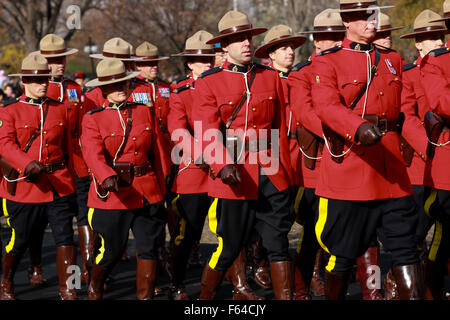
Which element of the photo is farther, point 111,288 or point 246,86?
point 111,288

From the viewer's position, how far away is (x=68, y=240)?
7.89 m

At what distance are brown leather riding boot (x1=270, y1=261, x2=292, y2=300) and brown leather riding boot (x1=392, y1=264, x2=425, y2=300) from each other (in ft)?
3.01

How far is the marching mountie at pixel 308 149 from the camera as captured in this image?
6652 mm

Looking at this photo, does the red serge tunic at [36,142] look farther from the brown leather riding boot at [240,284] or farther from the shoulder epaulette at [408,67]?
the shoulder epaulette at [408,67]

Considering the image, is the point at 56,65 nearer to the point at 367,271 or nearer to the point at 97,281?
the point at 97,281

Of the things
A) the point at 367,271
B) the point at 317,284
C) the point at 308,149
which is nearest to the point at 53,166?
the point at 308,149

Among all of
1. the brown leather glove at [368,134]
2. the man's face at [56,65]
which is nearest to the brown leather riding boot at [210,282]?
the brown leather glove at [368,134]

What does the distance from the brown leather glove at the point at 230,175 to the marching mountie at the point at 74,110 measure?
3251mm

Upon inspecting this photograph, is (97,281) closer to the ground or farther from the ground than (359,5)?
closer to the ground

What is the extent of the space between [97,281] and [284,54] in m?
2.59

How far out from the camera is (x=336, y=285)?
5914 mm

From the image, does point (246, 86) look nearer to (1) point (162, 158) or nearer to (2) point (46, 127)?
(1) point (162, 158)
